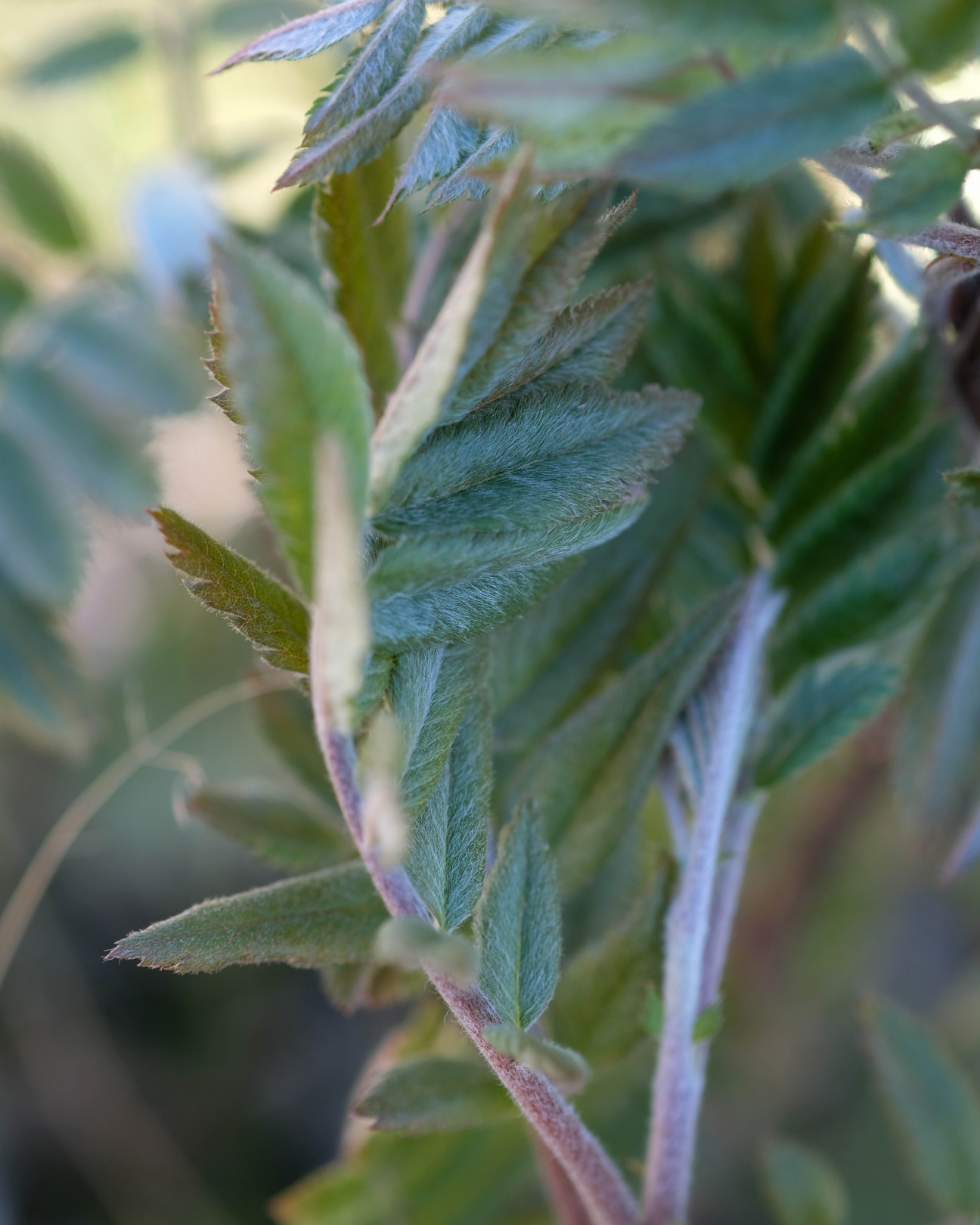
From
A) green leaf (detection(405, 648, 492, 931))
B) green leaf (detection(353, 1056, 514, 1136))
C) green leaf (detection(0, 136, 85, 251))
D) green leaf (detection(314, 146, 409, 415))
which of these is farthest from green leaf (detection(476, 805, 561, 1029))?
green leaf (detection(0, 136, 85, 251))

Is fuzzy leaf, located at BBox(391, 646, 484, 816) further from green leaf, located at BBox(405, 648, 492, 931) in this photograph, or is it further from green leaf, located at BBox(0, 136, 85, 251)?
green leaf, located at BBox(0, 136, 85, 251)

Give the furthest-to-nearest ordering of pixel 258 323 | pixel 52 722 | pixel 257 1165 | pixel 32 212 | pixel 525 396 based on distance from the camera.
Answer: pixel 257 1165
pixel 32 212
pixel 52 722
pixel 525 396
pixel 258 323

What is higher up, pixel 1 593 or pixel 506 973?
pixel 1 593

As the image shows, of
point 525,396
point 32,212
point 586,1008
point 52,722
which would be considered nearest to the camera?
point 525,396

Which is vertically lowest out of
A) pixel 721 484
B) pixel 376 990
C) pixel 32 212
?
Result: pixel 376 990

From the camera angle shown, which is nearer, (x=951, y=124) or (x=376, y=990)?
(x=951, y=124)

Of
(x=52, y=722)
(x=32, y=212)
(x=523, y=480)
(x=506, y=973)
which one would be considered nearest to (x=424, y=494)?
(x=523, y=480)

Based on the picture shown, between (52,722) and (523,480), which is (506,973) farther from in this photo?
(52,722)
